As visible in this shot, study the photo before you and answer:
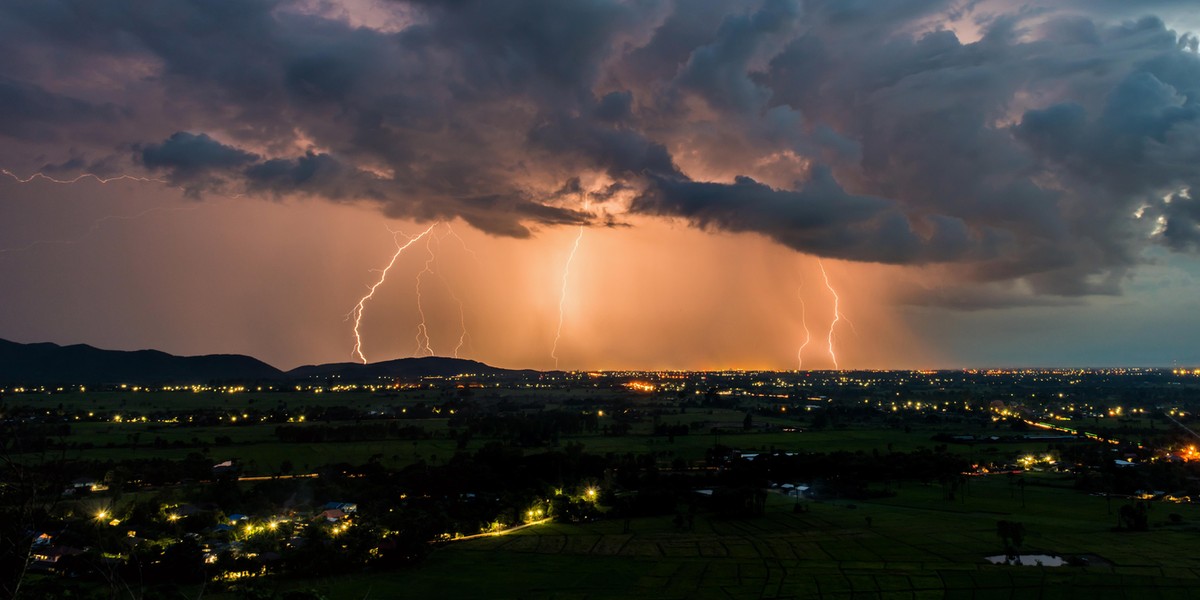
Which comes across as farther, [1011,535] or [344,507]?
[344,507]

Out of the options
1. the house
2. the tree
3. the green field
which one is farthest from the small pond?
the house

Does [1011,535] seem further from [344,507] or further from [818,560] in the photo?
[344,507]

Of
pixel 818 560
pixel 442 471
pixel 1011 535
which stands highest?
pixel 442 471

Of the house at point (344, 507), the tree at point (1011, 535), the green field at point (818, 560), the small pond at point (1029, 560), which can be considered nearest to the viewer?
the green field at point (818, 560)

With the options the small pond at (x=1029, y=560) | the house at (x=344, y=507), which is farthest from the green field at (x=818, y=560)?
the house at (x=344, y=507)

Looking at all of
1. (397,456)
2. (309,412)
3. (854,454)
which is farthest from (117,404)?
(854,454)

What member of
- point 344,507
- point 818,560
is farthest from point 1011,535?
point 344,507

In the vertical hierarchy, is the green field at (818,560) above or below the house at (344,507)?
below

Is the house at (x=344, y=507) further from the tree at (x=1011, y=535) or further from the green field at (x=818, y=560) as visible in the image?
the tree at (x=1011, y=535)

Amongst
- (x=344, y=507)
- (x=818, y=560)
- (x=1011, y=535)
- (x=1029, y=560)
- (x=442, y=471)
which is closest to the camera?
(x=818, y=560)

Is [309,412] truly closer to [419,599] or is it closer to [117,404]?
[117,404]

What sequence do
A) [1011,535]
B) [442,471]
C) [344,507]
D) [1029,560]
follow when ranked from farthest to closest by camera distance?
[442,471] → [344,507] → [1011,535] → [1029,560]
